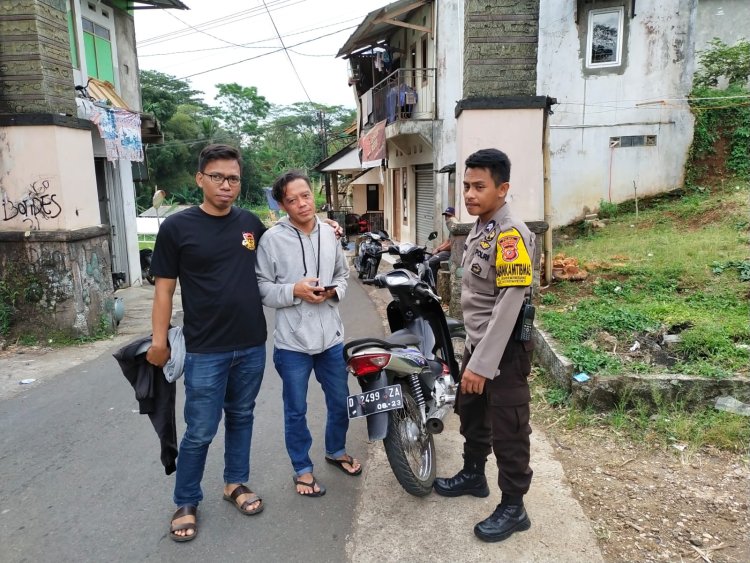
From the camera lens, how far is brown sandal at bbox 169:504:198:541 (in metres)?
2.67

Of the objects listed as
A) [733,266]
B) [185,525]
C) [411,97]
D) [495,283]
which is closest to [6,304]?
[185,525]

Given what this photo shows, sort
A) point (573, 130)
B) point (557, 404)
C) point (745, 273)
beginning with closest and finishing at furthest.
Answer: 1. point (557, 404)
2. point (745, 273)
3. point (573, 130)

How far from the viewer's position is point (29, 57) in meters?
6.00

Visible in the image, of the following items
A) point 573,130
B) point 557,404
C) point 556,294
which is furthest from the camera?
point 573,130

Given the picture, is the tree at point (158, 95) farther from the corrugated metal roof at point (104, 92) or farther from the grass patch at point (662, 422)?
the grass patch at point (662, 422)

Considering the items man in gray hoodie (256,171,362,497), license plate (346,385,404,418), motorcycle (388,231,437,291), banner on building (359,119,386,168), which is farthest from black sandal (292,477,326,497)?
banner on building (359,119,386,168)

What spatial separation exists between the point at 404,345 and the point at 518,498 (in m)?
1.12

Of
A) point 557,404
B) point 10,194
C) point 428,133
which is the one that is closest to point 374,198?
point 428,133

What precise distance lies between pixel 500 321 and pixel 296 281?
113 centimetres

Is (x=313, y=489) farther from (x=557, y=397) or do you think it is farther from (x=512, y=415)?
(x=557, y=397)

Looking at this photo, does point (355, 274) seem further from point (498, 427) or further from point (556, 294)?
point (498, 427)

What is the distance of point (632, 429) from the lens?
356cm

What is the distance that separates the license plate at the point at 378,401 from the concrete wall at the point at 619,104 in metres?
10.7

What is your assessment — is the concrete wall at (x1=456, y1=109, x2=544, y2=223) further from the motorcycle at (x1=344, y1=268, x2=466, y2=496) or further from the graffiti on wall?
the graffiti on wall
